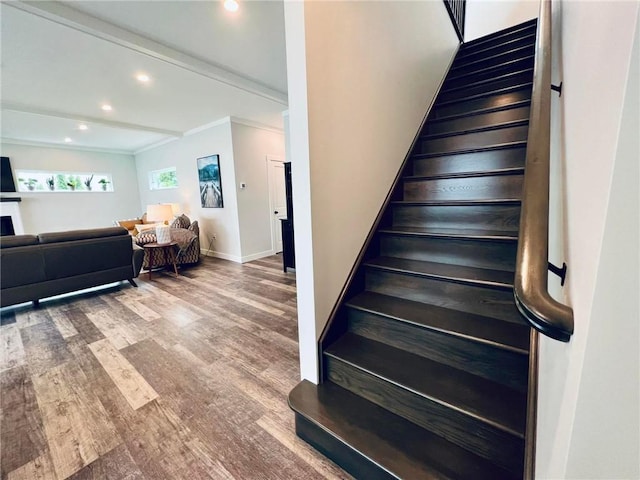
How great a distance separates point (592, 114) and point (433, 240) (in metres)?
1.24

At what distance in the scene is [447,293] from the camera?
1505mm

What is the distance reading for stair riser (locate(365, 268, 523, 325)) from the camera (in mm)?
1346

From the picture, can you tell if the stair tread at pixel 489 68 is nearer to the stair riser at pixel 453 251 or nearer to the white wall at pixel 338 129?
the white wall at pixel 338 129

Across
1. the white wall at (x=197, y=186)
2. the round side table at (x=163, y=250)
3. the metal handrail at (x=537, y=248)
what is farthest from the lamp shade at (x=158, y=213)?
the metal handrail at (x=537, y=248)

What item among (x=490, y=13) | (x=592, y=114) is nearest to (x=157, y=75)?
(x=592, y=114)

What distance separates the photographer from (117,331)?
2.50 m

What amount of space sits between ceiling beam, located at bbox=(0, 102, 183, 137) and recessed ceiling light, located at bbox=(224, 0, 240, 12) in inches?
157

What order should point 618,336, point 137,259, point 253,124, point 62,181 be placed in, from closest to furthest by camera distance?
point 618,336
point 137,259
point 253,124
point 62,181

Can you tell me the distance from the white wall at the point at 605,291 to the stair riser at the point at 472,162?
4.90ft

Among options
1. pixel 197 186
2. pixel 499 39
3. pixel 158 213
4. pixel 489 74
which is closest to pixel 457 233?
pixel 489 74

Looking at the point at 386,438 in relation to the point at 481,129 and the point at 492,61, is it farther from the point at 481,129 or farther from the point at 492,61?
the point at 492,61

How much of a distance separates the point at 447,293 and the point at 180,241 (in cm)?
418

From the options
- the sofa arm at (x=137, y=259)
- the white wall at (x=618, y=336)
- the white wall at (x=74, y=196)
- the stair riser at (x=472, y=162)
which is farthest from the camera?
the white wall at (x=74, y=196)

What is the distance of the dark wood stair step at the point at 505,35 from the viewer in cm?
300
